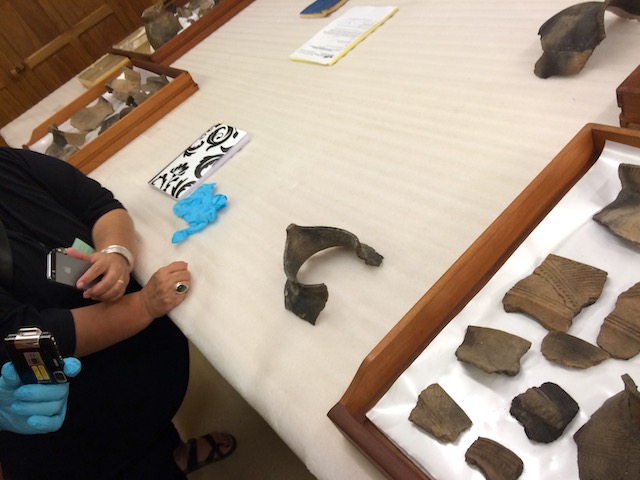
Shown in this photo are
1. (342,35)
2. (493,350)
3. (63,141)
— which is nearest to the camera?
(493,350)

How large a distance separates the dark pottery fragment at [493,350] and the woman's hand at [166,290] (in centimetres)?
56

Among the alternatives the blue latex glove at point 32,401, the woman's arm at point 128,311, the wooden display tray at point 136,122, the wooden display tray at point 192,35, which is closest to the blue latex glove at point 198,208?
the woman's arm at point 128,311

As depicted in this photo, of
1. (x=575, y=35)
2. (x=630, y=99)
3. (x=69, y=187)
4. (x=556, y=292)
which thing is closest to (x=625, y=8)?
(x=575, y=35)

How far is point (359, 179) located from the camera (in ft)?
3.34

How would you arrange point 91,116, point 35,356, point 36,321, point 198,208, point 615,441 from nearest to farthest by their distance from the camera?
point 615,441 < point 35,356 < point 36,321 < point 198,208 < point 91,116

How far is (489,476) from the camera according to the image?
1.76ft

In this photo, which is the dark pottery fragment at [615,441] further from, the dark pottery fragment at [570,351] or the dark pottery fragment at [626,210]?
the dark pottery fragment at [626,210]

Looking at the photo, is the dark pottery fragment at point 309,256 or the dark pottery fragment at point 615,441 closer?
the dark pottery fragment at point 615,441

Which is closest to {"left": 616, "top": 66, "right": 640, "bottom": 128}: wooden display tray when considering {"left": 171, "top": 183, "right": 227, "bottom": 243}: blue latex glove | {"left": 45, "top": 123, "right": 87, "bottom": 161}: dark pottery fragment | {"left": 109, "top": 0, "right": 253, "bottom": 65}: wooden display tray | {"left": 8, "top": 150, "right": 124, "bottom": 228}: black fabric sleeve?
{"left": 171, "top": 183, "right": 227, "bottom": 243}: blue latex glove

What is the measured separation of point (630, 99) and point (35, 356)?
0.99 meters

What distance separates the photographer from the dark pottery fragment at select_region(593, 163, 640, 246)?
2.14ft

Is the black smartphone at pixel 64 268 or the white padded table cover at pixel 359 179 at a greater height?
the black smartphone at pixel 64 268

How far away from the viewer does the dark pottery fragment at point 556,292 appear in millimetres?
630

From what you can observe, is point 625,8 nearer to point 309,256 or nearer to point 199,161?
point 309,256
